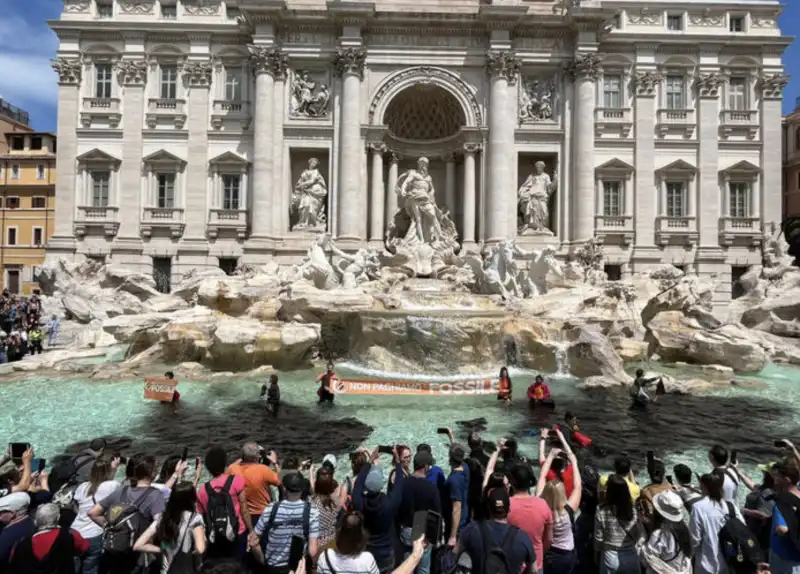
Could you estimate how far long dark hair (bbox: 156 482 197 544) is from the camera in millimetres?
3221

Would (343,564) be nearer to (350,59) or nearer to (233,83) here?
(350,59)

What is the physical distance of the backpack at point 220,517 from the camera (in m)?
3.28

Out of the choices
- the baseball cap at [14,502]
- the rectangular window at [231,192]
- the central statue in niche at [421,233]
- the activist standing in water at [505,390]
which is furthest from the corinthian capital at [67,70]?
the baseball cap at [14,502]

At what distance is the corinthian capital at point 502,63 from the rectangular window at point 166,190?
1529 cm

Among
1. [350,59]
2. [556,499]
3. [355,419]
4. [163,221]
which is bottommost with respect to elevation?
[355,419]

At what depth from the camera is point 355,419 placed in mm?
9555

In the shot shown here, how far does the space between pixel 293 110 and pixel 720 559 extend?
22.6 m

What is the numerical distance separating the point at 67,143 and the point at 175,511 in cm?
2518

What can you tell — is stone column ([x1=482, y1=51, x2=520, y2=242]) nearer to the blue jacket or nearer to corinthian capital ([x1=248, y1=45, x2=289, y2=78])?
corinthian capital ([x1=248, y1=45, x2=289, y2=78])

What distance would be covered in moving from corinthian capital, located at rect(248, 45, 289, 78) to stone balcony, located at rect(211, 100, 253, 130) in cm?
181

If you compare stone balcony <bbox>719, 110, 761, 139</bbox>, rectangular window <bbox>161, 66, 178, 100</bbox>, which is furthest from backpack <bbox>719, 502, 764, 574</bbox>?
rectangular window <bbox>161, 66, 178, 100</bbox>

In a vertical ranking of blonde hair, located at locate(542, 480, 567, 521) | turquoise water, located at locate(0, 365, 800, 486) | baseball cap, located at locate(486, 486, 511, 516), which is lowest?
turquoise water, located at locate(0, 365, 800, 486)

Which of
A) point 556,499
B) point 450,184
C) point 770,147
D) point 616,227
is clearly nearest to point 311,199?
point 450,184

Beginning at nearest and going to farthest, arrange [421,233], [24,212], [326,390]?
[326,390] < [421,233] < [24,212]
